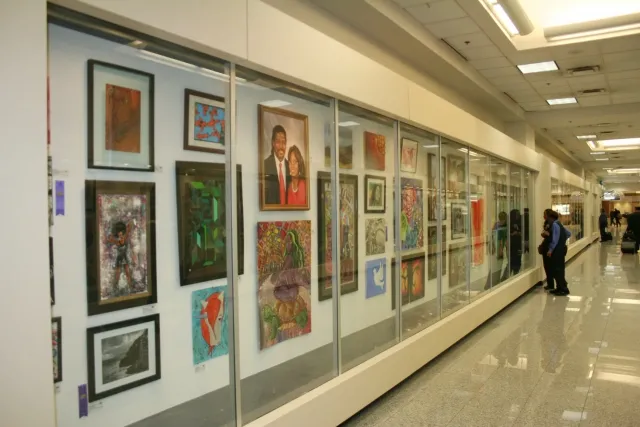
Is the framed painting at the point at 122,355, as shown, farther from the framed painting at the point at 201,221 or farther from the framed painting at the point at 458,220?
the framed painting at the point at 458,220

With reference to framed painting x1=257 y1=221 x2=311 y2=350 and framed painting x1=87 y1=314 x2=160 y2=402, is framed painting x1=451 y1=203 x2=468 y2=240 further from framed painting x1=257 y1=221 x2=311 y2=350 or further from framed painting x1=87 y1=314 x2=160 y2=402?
framed painting x1=87 y1=314 x2=160 y2=402

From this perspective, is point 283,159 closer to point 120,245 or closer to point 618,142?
point 120,245

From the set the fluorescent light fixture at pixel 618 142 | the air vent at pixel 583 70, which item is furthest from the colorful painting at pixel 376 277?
the fluorescent light fixture at pixel 618 142

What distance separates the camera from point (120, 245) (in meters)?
3.10

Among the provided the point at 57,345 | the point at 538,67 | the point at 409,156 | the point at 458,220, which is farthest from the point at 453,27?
the point at 57,345

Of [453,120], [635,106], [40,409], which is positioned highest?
[635,106]

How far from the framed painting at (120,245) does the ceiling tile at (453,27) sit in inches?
203

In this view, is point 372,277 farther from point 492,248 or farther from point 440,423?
point 492,248

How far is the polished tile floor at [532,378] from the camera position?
4421mm

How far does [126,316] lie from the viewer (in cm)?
321

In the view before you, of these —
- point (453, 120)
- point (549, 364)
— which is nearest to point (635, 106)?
point (453, 120)

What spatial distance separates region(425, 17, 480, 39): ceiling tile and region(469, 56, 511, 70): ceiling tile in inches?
61.4

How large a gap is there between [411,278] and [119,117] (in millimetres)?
4085

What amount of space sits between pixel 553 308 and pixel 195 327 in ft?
26.2
